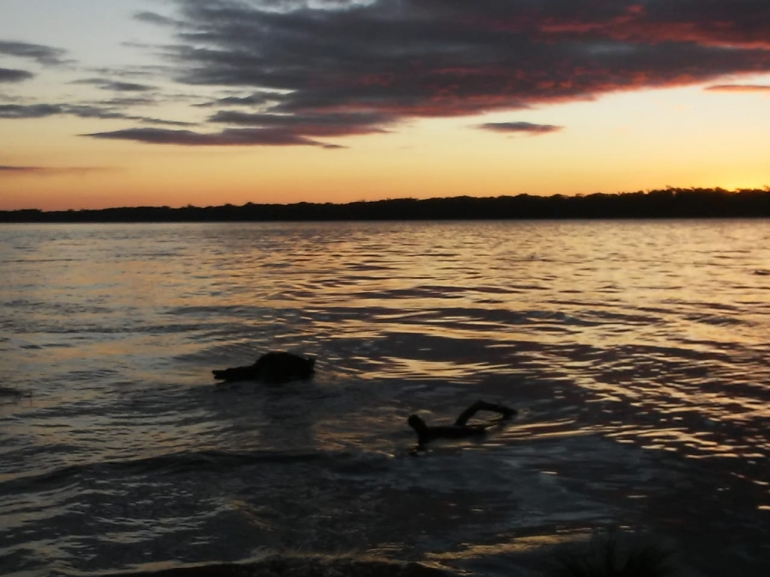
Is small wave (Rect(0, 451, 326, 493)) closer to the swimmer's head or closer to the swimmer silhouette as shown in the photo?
the swimmer's head

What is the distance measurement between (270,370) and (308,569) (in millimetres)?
9039

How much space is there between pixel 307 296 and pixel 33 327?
39.4ft

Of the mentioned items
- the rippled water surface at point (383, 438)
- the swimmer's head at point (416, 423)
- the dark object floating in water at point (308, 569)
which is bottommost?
the rippled water surface at point (383, 438)

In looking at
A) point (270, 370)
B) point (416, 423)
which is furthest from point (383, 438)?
point (270, 370)

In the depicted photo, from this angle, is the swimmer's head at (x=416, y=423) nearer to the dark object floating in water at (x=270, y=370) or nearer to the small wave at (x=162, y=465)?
the small wave at (x=162, y=465)

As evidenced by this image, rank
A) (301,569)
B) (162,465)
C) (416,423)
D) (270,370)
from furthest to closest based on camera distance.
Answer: (270,370)
(416,423)
(162,465)
(301,569)

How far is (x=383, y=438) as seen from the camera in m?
11.5

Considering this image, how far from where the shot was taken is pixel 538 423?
1227cm

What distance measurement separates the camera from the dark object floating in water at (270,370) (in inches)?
617

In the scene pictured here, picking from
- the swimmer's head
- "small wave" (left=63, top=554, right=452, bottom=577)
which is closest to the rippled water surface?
"small wave" (left=63, top=554, right=452, bottom=577)

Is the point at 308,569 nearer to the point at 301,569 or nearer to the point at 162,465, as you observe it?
the point at 301,569

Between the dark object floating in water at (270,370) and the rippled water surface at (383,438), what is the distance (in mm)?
406

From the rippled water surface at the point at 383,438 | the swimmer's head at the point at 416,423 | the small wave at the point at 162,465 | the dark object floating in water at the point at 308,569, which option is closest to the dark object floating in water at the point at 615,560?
the rippled water surface at the point at 383,438

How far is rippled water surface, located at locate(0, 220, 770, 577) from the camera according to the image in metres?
7.73
